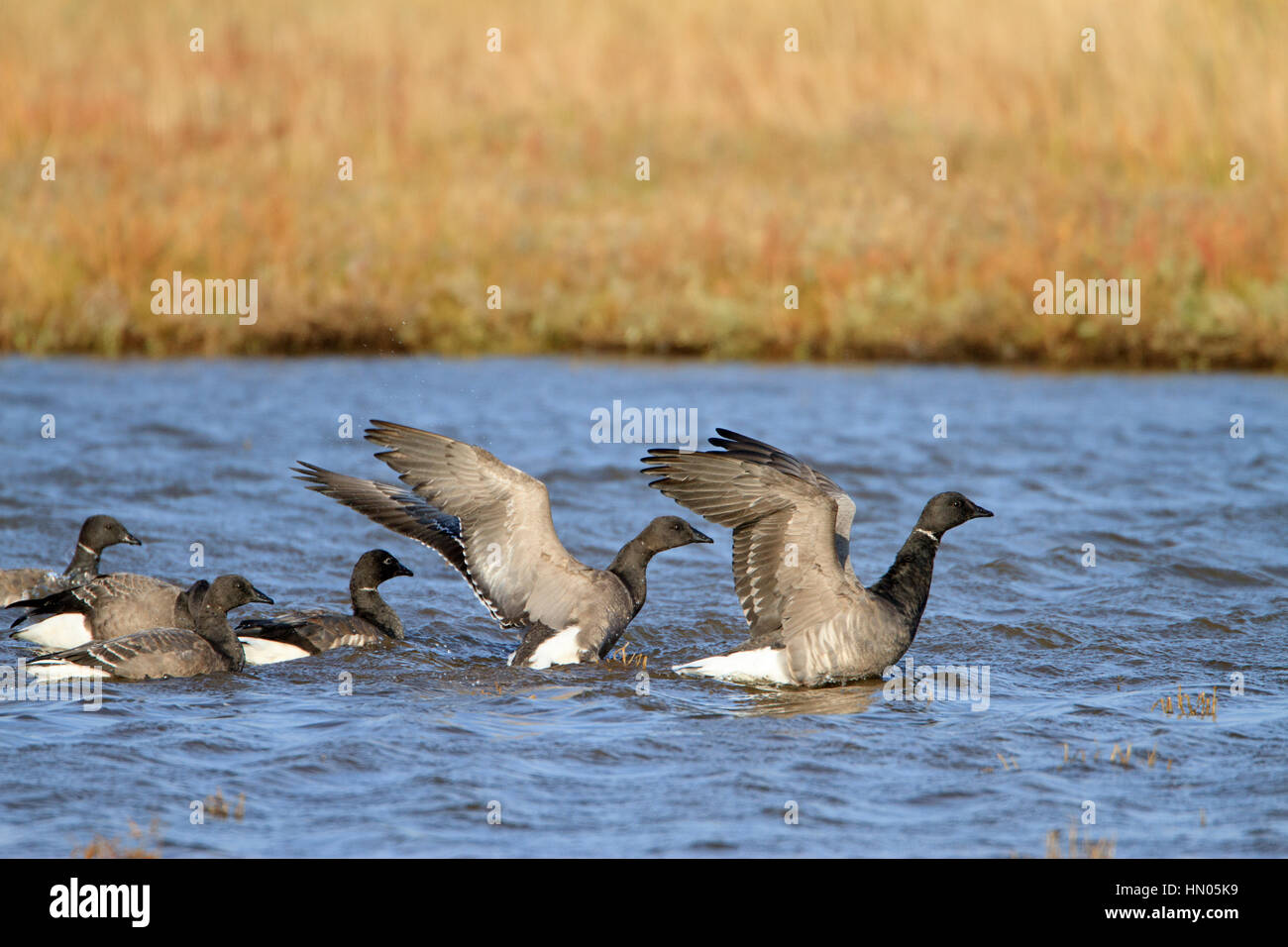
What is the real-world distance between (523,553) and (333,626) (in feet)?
4.36

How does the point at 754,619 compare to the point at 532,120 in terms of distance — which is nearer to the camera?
the point at 754,619

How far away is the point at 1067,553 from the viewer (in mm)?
11945

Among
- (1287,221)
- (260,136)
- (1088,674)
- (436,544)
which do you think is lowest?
(1088,674)

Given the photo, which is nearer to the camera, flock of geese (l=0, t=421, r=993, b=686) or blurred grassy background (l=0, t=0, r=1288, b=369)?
flock of geese (l=0, t=421, r=993, b=686)

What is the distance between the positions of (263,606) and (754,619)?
13.7 feet

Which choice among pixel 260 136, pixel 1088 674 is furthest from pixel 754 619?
pixel 260 136

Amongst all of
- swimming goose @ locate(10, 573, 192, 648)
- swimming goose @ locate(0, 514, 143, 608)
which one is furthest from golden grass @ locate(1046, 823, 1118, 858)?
swimming goose @ locate(0, 514, 143, 608)

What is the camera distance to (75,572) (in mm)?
10078

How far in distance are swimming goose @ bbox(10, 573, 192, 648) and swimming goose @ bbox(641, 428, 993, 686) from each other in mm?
3247

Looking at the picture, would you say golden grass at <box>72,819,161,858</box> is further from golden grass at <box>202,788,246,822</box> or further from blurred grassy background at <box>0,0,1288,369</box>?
blurred grassy background at <box>0,0,1288,369</box>

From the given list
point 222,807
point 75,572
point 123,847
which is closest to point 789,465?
point 222,807

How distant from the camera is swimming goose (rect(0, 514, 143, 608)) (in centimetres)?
987

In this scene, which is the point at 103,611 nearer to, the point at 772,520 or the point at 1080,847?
the point at 772,520

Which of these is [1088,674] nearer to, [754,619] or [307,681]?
[754,619]
